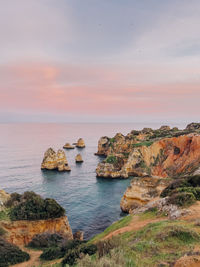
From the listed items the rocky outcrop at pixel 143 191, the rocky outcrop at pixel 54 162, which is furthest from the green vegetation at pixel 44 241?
the rocky outcrop at pixel 54 162

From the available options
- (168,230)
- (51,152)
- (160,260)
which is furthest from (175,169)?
(160,260)

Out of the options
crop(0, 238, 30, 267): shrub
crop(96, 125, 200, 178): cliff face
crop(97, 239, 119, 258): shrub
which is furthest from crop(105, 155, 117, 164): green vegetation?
crop(97, 239, 119, 258): shrub

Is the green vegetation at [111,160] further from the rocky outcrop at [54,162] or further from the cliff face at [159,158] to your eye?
the rocky outcrop at [54,162]

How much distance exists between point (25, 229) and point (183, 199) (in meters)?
15.2

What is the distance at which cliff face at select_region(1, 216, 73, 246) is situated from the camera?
18.2 metres

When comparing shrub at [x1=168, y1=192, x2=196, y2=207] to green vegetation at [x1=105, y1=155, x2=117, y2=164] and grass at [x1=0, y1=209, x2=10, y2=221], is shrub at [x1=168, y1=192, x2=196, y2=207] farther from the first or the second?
green vegetation at [x1=105, y1=155, x2=117, y2=164]

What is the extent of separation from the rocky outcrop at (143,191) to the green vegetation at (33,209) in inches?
524

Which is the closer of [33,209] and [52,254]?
[52,254]

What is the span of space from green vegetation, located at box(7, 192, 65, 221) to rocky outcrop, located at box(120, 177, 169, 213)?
1330cm

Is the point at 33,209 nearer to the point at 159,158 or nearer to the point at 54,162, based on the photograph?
the point at 159,158

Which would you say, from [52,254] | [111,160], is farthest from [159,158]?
[52,254]

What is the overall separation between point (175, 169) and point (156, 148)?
8.31 meters

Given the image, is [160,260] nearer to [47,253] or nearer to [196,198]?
[47,253]

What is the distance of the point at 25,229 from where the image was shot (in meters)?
18.8
